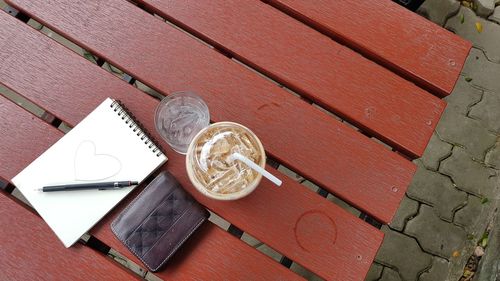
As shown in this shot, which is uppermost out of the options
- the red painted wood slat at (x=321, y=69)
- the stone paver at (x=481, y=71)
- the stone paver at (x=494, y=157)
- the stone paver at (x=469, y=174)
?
the stone paver at (x=481, y=71)

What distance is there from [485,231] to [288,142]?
1.34m

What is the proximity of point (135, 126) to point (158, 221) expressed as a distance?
12.0 inches

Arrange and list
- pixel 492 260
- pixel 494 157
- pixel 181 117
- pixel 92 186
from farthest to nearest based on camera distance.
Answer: pixel 494 157, pixel 492 260, pixel 181 117, pixel 92 186

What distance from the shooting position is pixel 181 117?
1438 millimetres

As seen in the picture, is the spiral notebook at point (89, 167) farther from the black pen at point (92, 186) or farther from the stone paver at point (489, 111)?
the stone paver at point (489, 111)

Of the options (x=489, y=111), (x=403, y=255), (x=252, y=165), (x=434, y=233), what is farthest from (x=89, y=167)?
(x=489, y=111)

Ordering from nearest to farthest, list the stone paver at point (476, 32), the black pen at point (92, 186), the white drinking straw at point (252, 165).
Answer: the white drinking straw at point (252, 165) < the black pen at point (92, 186) < the stone paver at point (476, 32)

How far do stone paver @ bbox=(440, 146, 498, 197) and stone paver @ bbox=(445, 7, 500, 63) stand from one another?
0.56 m

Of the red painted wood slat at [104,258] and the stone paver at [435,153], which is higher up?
the stone paver at [435,153]

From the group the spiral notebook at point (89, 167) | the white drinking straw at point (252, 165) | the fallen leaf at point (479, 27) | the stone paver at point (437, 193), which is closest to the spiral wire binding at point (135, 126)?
the spiral notebook at point (89, 167)

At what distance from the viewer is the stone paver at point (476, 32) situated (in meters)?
2.30

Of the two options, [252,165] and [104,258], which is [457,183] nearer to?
[252,165]

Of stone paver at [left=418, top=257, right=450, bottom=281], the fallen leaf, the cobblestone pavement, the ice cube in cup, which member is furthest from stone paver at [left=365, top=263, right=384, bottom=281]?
the fallen leaf

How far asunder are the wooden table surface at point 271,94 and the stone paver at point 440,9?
2.92 ft
